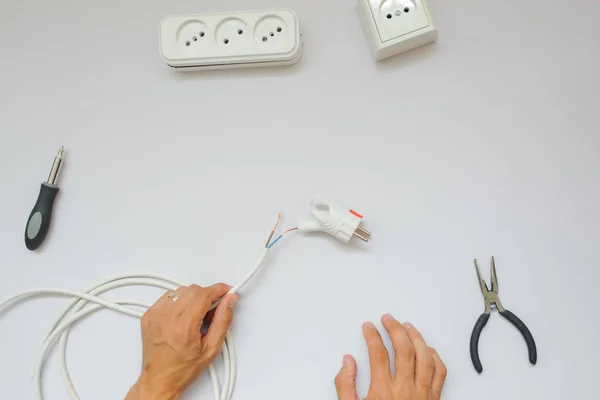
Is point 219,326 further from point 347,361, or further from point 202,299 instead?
point 347,361

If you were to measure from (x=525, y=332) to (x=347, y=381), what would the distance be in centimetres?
28

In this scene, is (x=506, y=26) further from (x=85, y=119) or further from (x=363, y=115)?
(x=85, y=119)

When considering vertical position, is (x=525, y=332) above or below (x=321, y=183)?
below

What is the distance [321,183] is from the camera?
2.88 ft

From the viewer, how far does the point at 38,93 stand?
0.95 m

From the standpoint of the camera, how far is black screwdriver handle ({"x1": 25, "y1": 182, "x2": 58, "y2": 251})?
0.87m

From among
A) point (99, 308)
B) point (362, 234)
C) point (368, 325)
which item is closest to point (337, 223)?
point (362, 234)

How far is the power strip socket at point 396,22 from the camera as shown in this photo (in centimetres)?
87

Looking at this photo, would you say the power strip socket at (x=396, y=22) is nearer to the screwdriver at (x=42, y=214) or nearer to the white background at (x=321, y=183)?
the white background at (x=321, y=183)

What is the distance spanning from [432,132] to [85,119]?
0.61 meters

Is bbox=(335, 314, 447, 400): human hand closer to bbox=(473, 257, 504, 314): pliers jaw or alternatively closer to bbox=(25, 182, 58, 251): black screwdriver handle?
bbox=(473, 257, 504, 314): pliers jaw

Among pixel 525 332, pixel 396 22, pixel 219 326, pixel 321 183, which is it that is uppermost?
pixel 396 22

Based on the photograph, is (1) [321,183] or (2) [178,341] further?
(1) [321,183]

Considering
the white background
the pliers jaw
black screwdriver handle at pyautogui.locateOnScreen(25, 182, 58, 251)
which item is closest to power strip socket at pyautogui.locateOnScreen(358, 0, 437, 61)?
the white background
